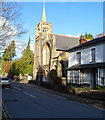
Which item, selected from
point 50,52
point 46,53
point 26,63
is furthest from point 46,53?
point 26,63

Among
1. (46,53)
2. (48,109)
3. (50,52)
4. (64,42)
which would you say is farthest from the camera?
(46,53)

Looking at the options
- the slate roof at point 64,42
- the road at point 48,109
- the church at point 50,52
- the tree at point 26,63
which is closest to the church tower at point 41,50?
the church at point 50,52

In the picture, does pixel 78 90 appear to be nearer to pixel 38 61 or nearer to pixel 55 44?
pixel 55 44

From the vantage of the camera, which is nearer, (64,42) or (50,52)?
(50,52)

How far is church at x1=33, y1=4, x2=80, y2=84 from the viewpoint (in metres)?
31.0

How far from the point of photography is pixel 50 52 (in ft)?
120

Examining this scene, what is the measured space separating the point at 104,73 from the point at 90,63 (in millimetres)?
3204

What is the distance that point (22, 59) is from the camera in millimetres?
53688

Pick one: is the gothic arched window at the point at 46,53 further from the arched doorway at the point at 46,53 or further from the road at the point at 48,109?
the road at the point at 48,109

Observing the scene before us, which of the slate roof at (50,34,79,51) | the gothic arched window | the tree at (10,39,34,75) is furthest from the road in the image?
the tree at (10,39,34,75)

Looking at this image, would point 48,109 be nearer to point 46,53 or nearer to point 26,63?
point 46,53

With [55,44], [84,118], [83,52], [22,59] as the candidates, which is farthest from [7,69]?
[84,118]

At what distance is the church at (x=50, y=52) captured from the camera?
1220 inches

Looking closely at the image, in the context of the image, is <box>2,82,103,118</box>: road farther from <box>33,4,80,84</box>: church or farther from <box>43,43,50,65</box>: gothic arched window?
<box>43,43,50,65</box>: gothic arched window
